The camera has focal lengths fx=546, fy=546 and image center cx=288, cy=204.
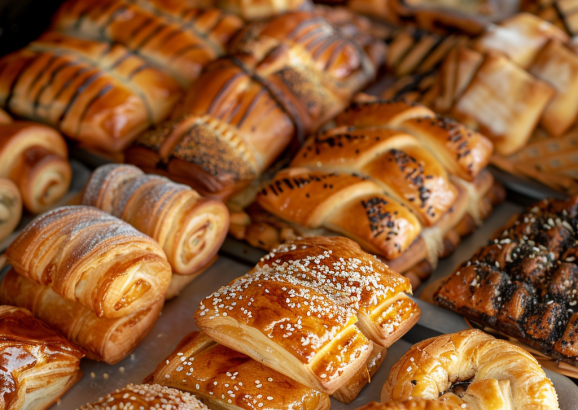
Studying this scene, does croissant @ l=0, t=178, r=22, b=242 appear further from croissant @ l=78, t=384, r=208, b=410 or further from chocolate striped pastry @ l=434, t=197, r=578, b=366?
chocolate striped pastry @ l=434, t=197, r=578, b=366

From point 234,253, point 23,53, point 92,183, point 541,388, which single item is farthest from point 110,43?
point 541,388

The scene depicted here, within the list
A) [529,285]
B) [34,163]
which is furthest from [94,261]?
[529,285]

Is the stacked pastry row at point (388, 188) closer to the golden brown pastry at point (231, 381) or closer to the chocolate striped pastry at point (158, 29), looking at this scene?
the golden brown pastry at point (231, 381)

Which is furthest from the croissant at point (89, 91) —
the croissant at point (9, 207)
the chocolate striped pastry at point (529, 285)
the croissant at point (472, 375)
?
the croissant at point (472, 375)

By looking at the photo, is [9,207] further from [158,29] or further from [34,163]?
[158,29]

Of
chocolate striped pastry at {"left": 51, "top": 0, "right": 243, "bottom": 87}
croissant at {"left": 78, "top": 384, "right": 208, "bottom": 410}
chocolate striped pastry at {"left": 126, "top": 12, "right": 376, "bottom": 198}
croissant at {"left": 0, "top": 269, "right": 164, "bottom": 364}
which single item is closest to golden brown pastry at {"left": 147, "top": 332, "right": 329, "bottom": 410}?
croissant at {"left": 78, "top": 384, "right": 208, "bottom": 410}

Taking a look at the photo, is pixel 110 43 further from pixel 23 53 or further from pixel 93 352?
pixel 93 352

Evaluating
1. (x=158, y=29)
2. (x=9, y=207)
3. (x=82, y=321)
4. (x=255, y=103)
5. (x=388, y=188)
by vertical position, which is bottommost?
(x=82, y=321)
